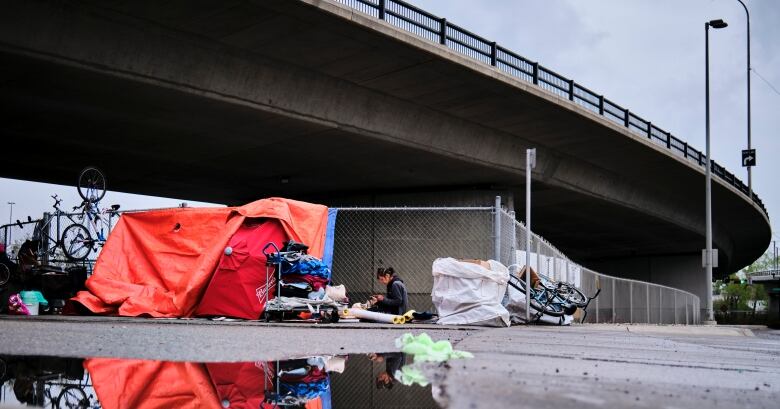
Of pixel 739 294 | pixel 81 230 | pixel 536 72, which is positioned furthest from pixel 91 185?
pixel 739 294

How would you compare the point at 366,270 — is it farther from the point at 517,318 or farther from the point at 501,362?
the point at 501,362

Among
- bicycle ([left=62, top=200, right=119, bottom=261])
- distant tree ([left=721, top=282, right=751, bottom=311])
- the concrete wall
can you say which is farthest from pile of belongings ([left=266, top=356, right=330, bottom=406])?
distant tree ([left=721, top=282, right=751, bottom=311])

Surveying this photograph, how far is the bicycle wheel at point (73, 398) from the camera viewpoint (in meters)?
3.68

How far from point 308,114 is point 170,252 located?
584 centimetres

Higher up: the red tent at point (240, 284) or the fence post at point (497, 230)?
the fence post at point (497, 230)

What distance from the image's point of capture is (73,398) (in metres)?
3.87

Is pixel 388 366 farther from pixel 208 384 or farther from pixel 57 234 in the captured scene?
pixel 57 234

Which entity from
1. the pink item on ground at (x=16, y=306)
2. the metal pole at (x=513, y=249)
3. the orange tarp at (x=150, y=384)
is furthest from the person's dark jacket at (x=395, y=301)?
the orange tarp at (x=150, y=384)

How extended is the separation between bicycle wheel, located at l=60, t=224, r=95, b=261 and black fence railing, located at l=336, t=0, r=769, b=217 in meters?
7.31

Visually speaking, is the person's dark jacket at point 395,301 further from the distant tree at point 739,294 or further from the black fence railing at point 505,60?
the distant tree at point 739,294

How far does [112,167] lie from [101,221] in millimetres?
9900

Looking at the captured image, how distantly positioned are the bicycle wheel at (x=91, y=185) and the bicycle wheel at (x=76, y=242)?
0.70 metres

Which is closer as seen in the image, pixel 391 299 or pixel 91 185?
pixel 391 299

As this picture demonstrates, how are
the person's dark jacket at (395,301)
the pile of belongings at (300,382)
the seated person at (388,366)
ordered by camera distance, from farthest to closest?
the person's dark jacket at (395,301) < the seated person at (388,366) < the pile of belongings at (300,382)
